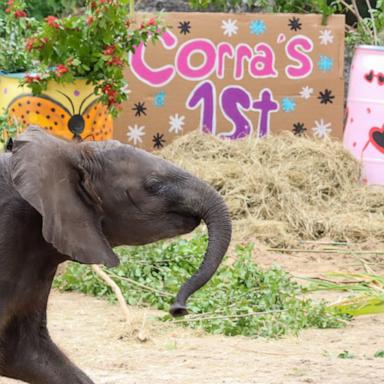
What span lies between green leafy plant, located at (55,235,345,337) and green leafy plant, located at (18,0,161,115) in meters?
1.56

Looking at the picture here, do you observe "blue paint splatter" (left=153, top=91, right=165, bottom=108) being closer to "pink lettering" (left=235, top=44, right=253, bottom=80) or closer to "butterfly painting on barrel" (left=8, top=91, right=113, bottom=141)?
"pink lettering" (left=235, top=44, right=253, bottom=80)

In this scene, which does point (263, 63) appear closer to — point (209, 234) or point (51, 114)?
point (51, 114)

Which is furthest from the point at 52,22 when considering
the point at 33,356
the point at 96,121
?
the point at 33,356

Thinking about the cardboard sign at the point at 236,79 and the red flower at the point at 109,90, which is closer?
the red flower at the point at 109,90

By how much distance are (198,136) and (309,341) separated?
4855 mm

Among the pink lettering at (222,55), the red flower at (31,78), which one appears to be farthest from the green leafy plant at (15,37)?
the pink lettering at (222,55)

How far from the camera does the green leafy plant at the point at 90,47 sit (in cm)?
880

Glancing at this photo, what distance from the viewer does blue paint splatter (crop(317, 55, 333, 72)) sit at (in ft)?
39.6

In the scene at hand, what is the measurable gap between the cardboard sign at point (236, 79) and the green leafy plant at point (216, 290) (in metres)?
3.47

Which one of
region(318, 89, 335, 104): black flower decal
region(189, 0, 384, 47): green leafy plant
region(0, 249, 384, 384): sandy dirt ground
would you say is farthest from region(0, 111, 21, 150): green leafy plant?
region(189, 0, 384, 47): green leafy plant

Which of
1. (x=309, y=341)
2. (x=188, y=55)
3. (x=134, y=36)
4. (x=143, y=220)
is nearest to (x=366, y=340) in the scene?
(x=309, y=341)

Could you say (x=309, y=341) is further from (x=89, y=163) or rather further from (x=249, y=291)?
(x=89, y=163)

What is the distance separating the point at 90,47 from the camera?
898cm

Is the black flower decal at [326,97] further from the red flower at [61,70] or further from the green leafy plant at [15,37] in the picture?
the red flower at [61,70]
